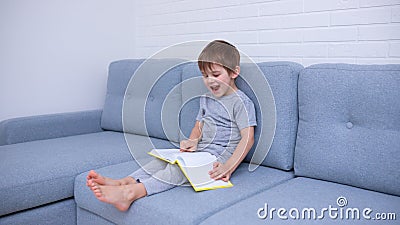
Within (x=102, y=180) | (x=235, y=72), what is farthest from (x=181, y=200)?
(x=235, y=72)

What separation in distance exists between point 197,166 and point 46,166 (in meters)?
0.72

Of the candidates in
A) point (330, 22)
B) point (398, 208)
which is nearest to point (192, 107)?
→ point (330, 22)

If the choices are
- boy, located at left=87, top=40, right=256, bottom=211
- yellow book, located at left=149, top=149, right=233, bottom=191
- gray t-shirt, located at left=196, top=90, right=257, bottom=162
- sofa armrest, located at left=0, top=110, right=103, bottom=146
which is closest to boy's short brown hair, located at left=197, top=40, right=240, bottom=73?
boy, located at left=87, top=40, right=256, bottom=211

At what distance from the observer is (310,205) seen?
1.35 m

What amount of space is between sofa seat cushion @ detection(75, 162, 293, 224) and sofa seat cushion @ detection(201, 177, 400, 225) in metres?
0.05

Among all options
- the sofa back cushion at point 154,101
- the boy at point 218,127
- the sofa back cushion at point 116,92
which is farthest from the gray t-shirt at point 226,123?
the sofa back cushion at point 116,92

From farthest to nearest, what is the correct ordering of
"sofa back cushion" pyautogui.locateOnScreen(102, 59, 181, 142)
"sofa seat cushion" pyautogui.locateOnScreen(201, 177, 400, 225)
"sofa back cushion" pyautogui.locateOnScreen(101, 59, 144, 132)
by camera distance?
"sofa back cushion" pyautogui.locateOnScreen(101, 59, 144, 132) → "sofa back cushion" pyautogui.locateOnScreen(102, 59, 181, 142) → "sofa seat cushion" pyautogui.locateOnScreen(201, 177, 400, 225)

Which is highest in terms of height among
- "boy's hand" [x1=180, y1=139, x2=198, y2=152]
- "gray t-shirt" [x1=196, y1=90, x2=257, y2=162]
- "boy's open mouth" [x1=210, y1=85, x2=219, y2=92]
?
"boy's open mouth" [x1=210, y1=85, x2=219, y2=92]

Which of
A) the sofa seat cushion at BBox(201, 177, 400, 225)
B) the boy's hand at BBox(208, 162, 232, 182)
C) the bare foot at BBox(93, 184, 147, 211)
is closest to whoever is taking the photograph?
the sofa seat cushion at BBox(201, 177, 400, 225)

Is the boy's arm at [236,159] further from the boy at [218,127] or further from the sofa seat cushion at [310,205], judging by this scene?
the sofa seat cushion at [310,205]

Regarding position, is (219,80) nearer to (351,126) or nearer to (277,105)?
Result: (277,105)

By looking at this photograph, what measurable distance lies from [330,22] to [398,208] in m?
1.02

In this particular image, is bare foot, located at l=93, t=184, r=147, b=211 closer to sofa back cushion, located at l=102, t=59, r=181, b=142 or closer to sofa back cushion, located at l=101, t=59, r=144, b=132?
sofa back cushion, located at l=102, t=59, r=181, b=142

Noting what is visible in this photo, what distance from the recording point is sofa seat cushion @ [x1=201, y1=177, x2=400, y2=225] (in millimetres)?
1246
